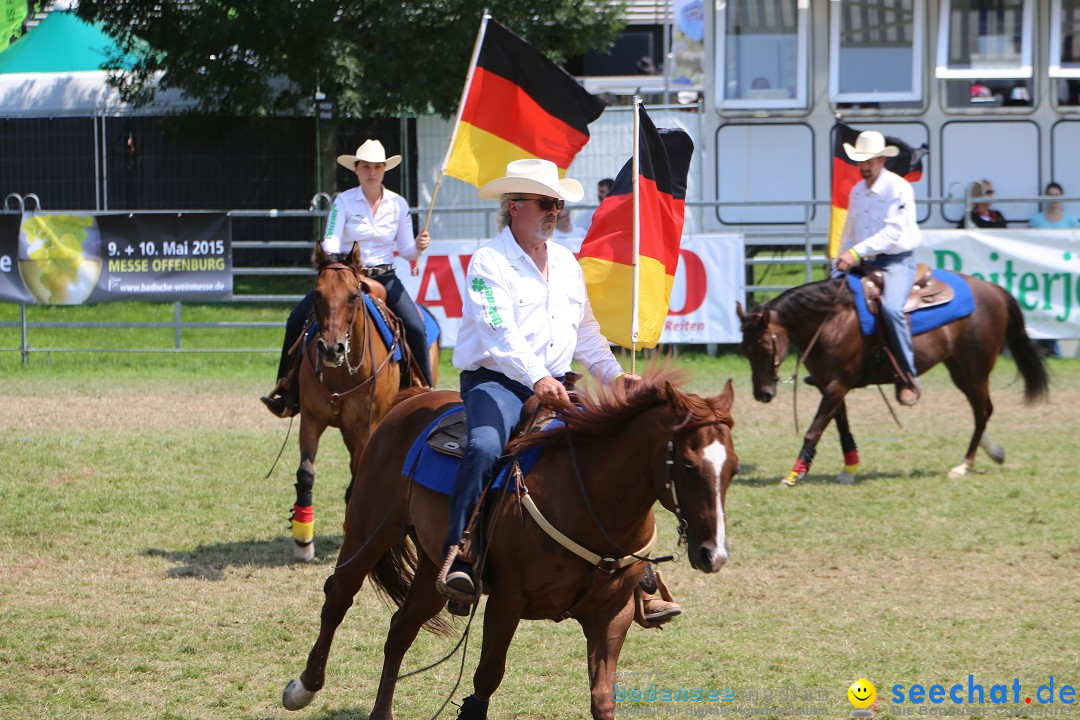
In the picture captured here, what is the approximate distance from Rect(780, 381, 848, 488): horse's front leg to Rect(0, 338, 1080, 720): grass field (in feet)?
0.60

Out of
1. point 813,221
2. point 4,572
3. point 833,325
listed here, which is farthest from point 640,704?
point 813,221


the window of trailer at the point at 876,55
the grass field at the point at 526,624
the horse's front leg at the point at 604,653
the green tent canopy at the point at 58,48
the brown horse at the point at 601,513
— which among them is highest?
the green tent canopy at the point at 58,48

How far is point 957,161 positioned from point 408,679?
14.1 meters

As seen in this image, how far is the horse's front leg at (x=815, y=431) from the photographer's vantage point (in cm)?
1062

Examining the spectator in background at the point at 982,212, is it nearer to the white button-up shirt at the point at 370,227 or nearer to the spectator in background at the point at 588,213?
the spectator in background at the point at 588,213

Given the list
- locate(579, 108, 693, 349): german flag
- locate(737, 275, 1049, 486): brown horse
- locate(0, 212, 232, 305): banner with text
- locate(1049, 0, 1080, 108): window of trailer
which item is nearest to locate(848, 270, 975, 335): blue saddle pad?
locate(737, 275, 1049, 486): brown horse

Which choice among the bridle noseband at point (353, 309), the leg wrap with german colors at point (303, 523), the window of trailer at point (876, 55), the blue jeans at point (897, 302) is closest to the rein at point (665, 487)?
the bridle noseband at point (353, 309)

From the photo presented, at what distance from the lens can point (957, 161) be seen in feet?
58.8

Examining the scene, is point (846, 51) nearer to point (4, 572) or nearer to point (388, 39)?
point (388, 39)

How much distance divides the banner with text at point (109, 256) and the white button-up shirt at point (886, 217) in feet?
28.5

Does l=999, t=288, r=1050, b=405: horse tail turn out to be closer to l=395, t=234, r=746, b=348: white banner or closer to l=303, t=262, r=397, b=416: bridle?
l=395, t=234, r=746, b=348: white banner

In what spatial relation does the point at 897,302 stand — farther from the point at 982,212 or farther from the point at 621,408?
the point at 982,212

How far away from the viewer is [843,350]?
11.1m

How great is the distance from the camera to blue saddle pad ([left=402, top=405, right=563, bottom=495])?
5.00 m
